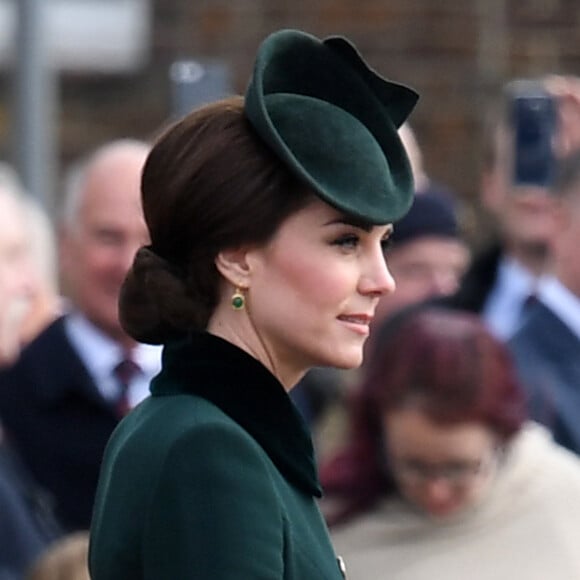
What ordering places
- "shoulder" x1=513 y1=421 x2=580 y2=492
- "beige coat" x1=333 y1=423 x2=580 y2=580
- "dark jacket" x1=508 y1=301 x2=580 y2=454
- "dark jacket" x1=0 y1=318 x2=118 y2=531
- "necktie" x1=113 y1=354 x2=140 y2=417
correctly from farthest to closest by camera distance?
"necktie" x1=113 y1=354 x2=140 y2=417 → "dark jacket" x1=0 y1=318 x2=118 y2=531 → "dark jacket" x1=508 y1=301 x2=580 y2=454 → "shoulder" x1=513 y1=421 x2=580 y2=492 → "beige coat" x1=333 y1=423 x2=580 y2=580

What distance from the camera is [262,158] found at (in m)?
2.71

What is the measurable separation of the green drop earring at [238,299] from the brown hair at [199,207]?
29 millimetres

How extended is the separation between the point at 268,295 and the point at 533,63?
6.67 metres

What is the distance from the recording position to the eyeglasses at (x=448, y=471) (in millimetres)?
4246

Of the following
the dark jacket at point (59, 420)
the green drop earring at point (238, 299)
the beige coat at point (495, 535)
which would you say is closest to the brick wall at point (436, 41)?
the dark jacket at point (59, 420)

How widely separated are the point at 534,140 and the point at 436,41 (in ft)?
12.6

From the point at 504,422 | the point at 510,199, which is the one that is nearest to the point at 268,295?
the point at 504,422

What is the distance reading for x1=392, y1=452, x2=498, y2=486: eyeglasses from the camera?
425 cm

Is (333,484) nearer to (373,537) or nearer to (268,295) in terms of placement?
(373,537)

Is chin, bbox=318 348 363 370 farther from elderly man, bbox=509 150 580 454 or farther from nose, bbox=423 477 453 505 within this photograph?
elderly man, bbox=509 150 580 454

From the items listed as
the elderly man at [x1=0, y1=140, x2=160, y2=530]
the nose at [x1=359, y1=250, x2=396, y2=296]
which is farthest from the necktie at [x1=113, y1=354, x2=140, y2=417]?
the nose at [x1=359, y1=250, x2=396, y2=296]

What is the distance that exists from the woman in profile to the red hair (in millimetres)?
1492

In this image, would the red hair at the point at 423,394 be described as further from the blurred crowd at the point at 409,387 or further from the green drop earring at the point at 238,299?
the green drop earring at the point at 238,299

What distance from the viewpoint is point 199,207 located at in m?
2.73
